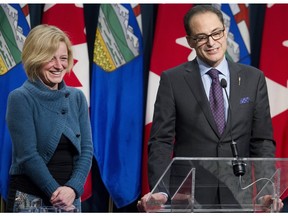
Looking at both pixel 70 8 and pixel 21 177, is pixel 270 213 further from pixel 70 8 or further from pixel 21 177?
pixel 70 8

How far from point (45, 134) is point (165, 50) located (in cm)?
173

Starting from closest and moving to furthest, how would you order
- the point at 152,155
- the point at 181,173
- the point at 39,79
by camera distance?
the point at 181,173
the point at 152,155
the point at 39,79

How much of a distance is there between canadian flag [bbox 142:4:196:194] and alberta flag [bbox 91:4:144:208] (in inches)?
2.0

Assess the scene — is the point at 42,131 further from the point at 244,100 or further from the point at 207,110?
the point at 244,100

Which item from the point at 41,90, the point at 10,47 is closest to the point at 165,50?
the point at 10,47

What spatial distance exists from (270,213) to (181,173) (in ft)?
1.00

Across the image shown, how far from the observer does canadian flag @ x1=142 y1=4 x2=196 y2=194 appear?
4469 millimetres

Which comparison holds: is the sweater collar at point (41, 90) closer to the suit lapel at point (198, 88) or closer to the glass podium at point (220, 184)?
the suit lapel at point (198, 88)

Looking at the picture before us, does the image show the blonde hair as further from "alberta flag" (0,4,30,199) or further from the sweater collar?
"alberta flag" (0,4,30,199)

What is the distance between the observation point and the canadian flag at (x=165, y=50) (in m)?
Answer: 4.47

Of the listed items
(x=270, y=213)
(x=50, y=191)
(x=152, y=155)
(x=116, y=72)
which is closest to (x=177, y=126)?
(x=152, y=155)

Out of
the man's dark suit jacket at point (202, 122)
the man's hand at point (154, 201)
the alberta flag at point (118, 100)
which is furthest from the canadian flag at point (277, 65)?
the man's hand at point (154, 201)

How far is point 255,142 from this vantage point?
2.78 meters

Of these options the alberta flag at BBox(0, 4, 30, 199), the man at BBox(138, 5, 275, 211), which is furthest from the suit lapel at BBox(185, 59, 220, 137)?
the alberta flag at BBox(0, 4, 30, 199)
